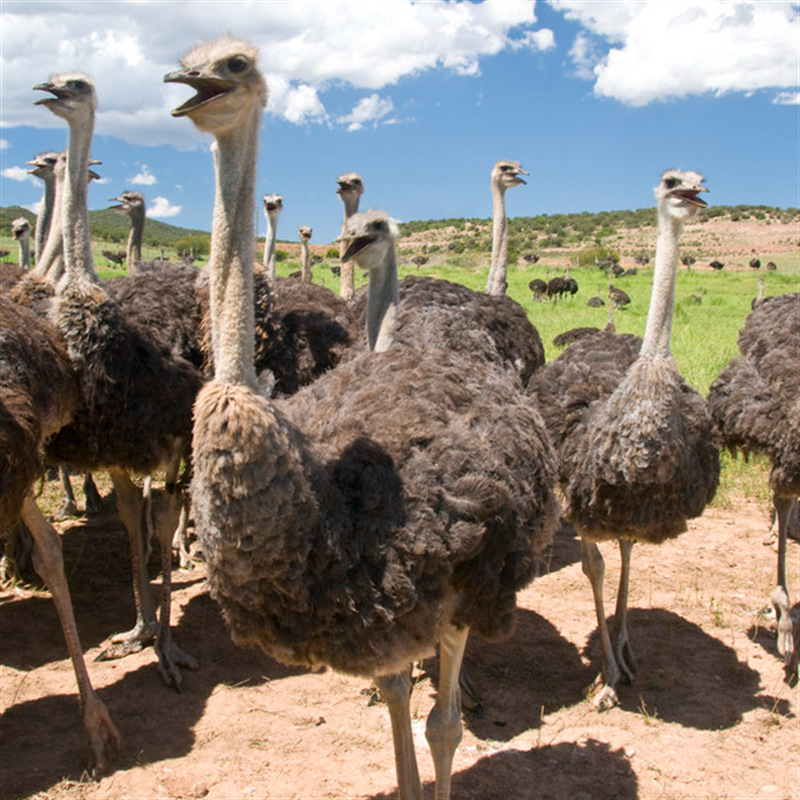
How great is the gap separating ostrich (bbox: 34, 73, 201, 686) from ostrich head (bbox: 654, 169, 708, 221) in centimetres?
257

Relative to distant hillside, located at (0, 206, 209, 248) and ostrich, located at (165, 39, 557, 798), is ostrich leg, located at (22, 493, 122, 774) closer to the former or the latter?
ostrich, located at (165, 39, 557, 798)

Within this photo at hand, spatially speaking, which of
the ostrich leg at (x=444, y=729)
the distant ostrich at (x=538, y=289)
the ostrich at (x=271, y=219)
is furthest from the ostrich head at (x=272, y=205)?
the distant ostrich at (x=538, y=289)

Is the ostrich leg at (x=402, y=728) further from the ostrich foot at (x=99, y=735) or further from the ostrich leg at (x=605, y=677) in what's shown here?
the ostrich leg at (x=605, y=677)

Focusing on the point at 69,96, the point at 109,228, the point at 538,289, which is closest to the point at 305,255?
the point at 69,96

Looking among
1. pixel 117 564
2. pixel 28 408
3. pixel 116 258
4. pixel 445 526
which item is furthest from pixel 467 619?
pixel 116 258

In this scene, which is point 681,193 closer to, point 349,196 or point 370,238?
point 370,238

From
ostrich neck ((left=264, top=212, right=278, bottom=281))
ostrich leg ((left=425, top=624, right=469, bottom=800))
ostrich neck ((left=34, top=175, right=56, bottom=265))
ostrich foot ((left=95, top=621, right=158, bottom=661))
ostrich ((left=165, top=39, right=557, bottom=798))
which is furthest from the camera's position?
ostrich neck ((left=264, top=212, right=278, bottom=281))

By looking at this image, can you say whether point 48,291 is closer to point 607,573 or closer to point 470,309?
point 470,309

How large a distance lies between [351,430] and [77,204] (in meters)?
2.47

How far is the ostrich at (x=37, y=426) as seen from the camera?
11.7ft

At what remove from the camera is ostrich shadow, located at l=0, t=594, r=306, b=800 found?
3.97 meters

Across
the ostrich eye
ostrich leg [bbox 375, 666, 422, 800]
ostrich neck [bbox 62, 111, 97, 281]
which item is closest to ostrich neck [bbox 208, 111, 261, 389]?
the ostrich eye

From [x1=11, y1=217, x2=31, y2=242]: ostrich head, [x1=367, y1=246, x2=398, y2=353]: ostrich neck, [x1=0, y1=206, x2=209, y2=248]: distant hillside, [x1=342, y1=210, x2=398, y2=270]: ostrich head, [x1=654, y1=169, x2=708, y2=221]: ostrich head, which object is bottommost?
[x1=367, y1=246, x2=398, y2=353]: ostrich neck

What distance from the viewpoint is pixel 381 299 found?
430 cm
